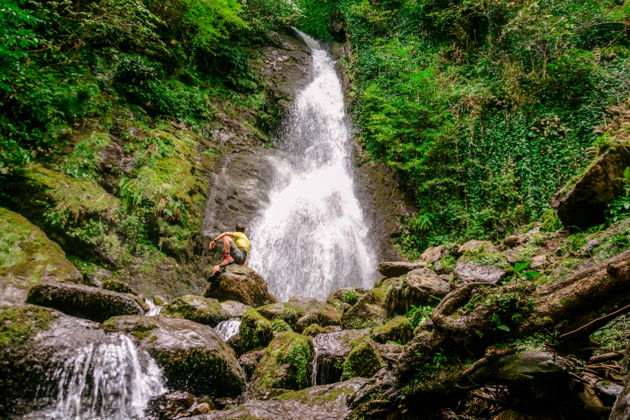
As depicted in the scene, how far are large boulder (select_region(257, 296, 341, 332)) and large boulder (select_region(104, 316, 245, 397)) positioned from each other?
145cm

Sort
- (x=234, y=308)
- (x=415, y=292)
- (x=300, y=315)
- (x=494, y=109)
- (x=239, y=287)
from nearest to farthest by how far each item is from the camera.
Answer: (x=415, y=292), (x=300, y=315), (x=234, y=308), (x=239, y=287), (x=494, y=109)

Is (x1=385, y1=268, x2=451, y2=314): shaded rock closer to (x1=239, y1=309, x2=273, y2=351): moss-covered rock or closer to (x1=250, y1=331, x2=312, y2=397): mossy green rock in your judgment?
(x1=250, y1=331, x2=312, y2=397): mossy green rock

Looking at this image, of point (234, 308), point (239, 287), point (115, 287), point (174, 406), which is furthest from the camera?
point (239, 287)

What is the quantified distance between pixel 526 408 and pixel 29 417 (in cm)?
374

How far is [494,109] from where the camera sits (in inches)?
405

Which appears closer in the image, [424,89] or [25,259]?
[25,259]

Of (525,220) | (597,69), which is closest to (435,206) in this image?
(525,220)

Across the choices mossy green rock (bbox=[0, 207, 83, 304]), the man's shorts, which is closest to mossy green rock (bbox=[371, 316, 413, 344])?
the man's shorts

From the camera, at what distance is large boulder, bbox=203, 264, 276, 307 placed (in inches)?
259

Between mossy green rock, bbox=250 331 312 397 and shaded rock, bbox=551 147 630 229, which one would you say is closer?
mossy green rock, bbox=250 331 312 397

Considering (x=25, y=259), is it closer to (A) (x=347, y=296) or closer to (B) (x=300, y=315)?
(B) (x=300, y=315)

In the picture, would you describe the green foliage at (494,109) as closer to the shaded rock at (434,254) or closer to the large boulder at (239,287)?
the shaded rock at (434,254)

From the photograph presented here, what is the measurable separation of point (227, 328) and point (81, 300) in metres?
2.08

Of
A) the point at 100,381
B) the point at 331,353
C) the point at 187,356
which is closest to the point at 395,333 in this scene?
the point at 331,353
